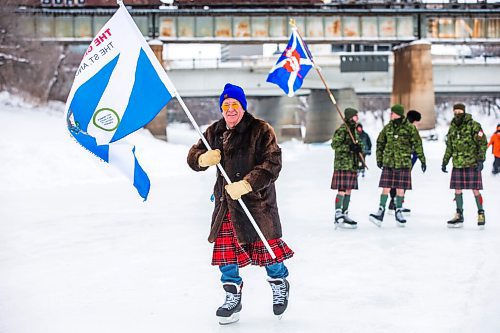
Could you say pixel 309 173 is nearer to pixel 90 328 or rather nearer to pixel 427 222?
pixel 427 222

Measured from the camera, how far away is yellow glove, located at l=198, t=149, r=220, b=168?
5173 millimetres

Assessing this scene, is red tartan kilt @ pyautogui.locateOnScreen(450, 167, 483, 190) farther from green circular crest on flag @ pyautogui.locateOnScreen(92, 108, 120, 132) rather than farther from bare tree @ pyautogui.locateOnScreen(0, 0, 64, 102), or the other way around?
bare tree @ pyautogui.locateOnScreen(0, 0, 64, 102)

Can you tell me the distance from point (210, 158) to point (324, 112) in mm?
51254

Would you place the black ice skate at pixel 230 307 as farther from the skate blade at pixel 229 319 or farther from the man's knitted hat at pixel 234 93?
the man's knitted hat at pixel 234 93

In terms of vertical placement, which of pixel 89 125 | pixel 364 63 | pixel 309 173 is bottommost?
pixel 309 173

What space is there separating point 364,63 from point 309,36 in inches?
662

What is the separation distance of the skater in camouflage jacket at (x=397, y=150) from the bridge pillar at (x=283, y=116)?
4676 centimetres

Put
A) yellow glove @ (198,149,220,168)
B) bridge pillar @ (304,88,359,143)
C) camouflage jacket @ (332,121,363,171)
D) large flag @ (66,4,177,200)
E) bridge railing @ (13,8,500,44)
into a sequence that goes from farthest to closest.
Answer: bridge pillar @ (304,88,359,143) < bridge railing @ (13,8,500,44) < camouflage jacket @ (332,121,363,171) < large flag @ (66,4,177,200) < yellow glove @ (198,149,220,168)

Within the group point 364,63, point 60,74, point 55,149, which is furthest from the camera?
point 364,63

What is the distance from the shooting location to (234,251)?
17.6ft

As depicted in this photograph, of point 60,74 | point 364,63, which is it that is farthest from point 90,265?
point 364,63

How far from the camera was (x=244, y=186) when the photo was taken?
5066mm

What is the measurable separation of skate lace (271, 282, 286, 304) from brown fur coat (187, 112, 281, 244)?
39cm

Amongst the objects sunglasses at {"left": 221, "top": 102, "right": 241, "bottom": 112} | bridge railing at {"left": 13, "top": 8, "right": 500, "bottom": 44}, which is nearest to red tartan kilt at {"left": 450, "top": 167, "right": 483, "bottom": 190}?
sunglasses at {"left": 221, "top": 102, "right": 241, "bottom": 112}
